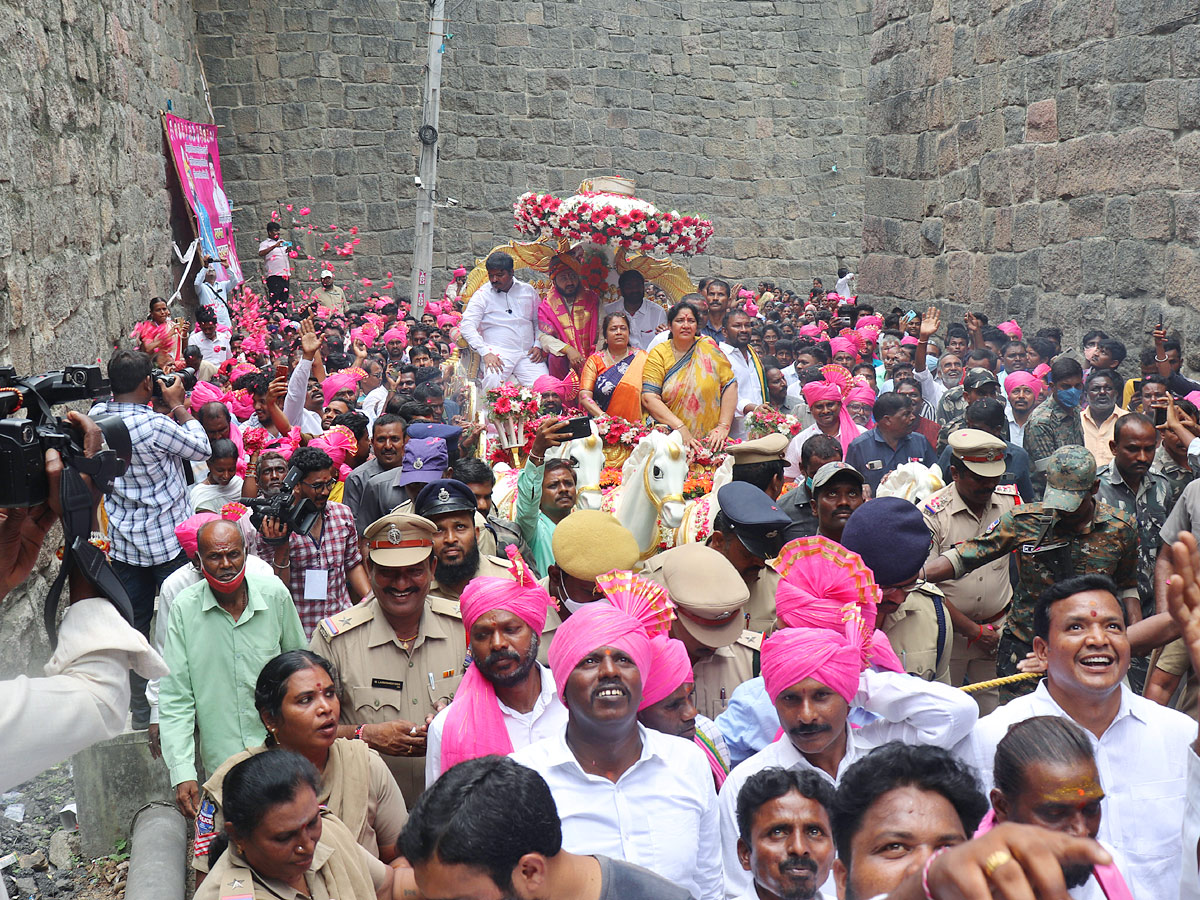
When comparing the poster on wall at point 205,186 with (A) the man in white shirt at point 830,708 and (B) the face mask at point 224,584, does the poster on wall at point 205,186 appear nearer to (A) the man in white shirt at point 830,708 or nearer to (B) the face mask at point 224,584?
(B) the face mask at point 224,584

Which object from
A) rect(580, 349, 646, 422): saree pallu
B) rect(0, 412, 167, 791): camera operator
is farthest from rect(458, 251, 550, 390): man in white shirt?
rect(0, 412, 167, 791): camera operator

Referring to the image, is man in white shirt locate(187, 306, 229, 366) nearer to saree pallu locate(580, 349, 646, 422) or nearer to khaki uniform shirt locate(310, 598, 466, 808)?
saree pallu locate(580, 349, 646, 422)

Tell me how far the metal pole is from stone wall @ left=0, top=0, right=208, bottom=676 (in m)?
3.92

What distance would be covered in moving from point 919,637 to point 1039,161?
837cm

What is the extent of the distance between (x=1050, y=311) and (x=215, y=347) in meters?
7.97

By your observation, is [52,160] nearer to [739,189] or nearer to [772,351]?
[772,351]

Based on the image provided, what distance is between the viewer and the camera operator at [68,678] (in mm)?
2365

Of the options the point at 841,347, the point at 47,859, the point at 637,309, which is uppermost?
the point at 637,309

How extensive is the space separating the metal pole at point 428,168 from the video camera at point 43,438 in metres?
13.7

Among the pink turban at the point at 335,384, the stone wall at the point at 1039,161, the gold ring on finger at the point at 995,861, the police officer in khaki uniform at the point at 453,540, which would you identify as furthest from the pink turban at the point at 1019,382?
the gold ring on finger at the point at 995,861

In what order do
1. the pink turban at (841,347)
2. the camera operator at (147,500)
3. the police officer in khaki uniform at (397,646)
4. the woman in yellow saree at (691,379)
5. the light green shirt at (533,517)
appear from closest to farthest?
the police officer in khaki uniform at (397,646), the light green shirt at (533,517), the camera operator at (147,500), the woman in yellow saree at (691,379), the pink turban at (841,347)

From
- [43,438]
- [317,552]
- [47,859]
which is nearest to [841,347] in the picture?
[317,552]

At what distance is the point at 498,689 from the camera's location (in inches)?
144

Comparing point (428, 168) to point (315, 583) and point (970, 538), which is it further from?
point (970, 538)
